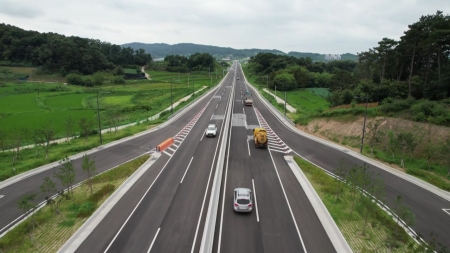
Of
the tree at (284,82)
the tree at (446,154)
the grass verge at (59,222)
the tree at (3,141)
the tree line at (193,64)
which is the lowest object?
the grass verge at (59,222)

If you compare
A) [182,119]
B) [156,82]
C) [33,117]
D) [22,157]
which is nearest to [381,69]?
[182,119]

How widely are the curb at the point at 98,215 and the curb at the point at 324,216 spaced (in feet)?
53.5

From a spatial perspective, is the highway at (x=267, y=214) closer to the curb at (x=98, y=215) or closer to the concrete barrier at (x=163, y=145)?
the curb at (x=98, y=215)

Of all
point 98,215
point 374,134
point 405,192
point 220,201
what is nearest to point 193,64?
point 374,134

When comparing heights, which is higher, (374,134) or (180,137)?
(374,134)

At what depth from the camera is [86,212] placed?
22438 millimetres

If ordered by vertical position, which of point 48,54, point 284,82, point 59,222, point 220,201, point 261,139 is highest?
point 48,54

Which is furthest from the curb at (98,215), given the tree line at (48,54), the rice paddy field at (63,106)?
the tree line at (48,54)

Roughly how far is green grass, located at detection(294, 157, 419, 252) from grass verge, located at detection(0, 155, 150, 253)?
61.5 feet

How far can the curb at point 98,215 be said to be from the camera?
18.5 meters

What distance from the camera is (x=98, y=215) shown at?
22.2 meters

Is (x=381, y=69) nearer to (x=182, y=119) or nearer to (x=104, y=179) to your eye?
(x=182, y=119)

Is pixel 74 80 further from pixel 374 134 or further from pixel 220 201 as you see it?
pixel 374 134

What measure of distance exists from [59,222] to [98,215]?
2.63 meters
